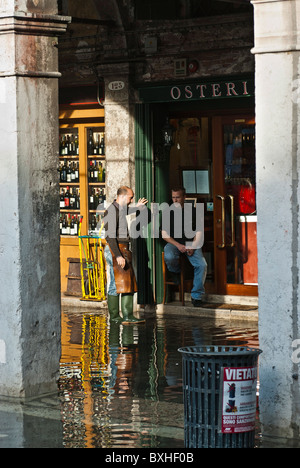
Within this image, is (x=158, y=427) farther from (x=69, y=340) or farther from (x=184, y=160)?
(x=184, y=160)

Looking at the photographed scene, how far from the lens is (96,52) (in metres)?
15.4

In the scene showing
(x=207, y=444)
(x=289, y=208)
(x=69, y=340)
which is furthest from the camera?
(x=69, y=340)

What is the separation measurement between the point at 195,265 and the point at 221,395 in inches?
308

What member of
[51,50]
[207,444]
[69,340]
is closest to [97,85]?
[69,340]

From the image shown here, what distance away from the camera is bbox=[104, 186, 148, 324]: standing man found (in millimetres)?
13539

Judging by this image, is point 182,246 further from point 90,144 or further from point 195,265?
point 90,144

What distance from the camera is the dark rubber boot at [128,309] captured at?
14.0m

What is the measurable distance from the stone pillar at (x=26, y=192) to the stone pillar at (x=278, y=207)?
244 cm

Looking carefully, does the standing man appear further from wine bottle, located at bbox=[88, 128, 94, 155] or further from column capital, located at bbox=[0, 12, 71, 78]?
column capital, located at bbox=[0, 12, 71, 78]

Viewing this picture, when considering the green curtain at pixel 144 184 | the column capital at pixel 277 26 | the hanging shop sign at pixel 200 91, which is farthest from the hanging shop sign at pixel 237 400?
the green curtain at pixel 144 184

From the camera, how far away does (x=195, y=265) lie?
48.6ft

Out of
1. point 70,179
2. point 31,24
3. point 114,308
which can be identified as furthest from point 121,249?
point 31,24

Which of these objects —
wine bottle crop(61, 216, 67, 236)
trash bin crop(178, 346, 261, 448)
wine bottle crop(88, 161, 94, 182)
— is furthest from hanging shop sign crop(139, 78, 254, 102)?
trash bin crop(178, 346, 261, 448)

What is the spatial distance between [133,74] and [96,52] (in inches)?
30.2
